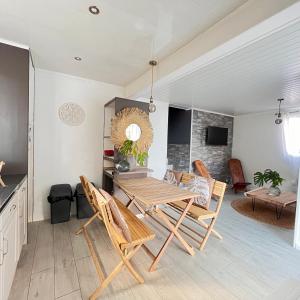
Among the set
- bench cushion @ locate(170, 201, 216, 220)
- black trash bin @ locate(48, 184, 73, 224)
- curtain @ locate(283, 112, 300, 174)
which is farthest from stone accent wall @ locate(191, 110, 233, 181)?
black trash bin @ locate(48, 184, 73, 224)

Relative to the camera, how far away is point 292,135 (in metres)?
4.62

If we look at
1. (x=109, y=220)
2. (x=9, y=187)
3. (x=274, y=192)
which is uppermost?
(x=9, y=187)

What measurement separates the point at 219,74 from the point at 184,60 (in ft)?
2.93

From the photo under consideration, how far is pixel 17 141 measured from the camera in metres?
2.12

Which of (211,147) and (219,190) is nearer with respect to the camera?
(219,190)

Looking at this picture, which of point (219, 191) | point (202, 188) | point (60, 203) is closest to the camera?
point (219, 191)

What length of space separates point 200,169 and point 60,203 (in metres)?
3.40

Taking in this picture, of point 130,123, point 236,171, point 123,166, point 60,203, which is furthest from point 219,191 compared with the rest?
point 236,171

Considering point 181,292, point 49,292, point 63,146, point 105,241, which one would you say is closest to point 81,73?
point 63,146

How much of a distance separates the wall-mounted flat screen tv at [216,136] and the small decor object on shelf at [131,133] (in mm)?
2917

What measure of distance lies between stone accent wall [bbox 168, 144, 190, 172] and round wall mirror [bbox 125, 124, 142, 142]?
2.49 meters

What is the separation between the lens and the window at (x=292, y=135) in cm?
457

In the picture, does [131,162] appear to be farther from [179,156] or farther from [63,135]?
[179,156]

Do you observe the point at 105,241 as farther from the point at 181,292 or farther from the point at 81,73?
the point at 81,73
